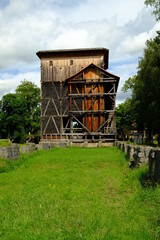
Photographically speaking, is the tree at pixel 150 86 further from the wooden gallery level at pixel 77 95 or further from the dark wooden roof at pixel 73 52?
the dark wooden roof at pixel 73 52

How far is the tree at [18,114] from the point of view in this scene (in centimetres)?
5938

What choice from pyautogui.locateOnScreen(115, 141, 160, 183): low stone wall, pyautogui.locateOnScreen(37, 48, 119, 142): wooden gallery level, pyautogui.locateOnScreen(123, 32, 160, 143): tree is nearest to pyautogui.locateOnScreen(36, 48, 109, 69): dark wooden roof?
pyautogui.locateOnScreen(37, 48, 119, 142): wooden gallery level

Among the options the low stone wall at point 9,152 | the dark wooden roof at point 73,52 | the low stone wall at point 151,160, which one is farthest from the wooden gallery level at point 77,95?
the low stone wall at point 151,160

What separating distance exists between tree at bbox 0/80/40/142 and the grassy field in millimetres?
48423

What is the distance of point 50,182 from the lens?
9.23 meters

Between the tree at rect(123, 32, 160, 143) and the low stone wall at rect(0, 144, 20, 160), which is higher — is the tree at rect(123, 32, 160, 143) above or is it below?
above

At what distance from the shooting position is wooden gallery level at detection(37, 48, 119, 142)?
33.9 meters

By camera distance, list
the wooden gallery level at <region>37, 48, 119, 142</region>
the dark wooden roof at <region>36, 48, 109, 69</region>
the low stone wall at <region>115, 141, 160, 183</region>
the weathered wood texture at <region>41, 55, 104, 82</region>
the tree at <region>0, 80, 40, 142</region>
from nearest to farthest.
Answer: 1. the low stone wall at <region>115, 141, 160, 183</region>
2. the wooden gallery level at <region>37, 48, 119, 142</region>
3. the dark wooden roof at <region>36, 48, 109, 69</region>
4. the weathered wood texture at <region>41, 55, 104, 82</region>
5. the tree at <region>0, 80, 40, 142</region>

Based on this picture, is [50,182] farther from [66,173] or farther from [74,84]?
[74,84]

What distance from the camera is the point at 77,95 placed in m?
34.3

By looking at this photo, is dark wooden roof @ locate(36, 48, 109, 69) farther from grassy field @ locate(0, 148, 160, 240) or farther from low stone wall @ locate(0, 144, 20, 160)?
grassy field @ locate(0, 148, 160, 240)

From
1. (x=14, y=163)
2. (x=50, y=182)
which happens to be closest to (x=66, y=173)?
(x=50, y=182)

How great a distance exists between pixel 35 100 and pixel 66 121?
31.7 meters

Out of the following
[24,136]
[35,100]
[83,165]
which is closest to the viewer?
[83,165]
